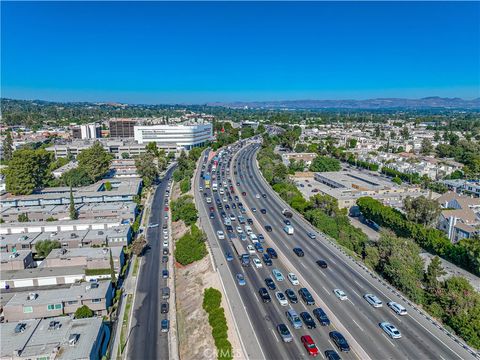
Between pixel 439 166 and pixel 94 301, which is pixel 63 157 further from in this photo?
pixel 439 166

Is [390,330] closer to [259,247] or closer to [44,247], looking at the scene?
[259,247]

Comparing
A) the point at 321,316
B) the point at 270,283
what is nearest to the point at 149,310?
the point at 270,283

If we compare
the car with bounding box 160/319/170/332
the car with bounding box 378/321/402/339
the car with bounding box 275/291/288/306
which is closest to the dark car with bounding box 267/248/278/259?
the car with bounding box 275/291/288/306

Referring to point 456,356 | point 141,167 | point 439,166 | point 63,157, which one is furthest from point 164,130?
point 456,356

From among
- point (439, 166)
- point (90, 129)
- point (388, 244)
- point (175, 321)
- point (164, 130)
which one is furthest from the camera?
point (90, 129)

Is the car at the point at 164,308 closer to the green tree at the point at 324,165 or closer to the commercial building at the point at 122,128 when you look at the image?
the green tree at the point at 324,165

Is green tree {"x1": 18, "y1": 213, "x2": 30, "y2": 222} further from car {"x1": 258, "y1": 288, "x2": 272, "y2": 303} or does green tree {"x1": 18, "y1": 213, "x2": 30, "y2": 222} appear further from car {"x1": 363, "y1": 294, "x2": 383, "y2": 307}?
car {"x1": 363, "y1": 294, "x2": 383, "y2": 307}
